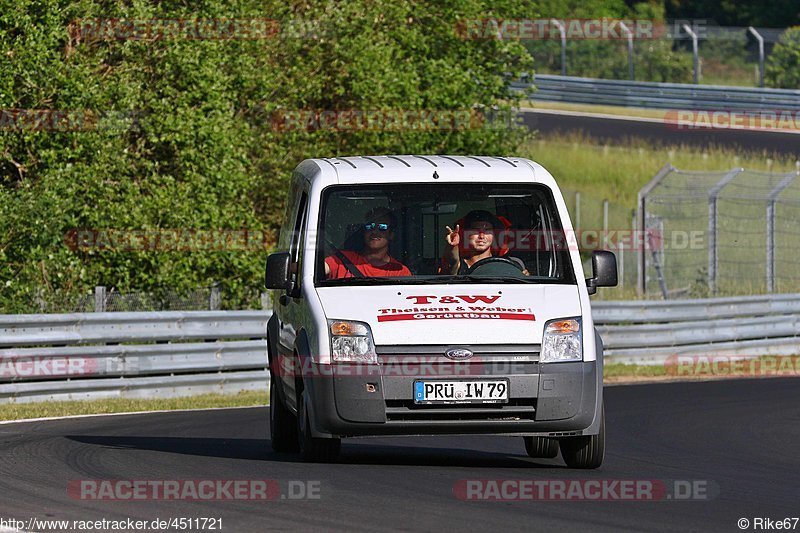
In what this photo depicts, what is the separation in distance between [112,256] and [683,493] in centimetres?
1380

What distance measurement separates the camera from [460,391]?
9930 millimetres

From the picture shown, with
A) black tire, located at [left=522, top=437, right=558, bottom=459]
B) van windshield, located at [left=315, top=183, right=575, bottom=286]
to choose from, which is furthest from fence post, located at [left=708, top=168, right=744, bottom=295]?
van windshield, located at [left=315, top=183, right=575, bottom=286]

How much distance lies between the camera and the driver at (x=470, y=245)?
10766 millimetres

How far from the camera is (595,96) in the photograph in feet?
162

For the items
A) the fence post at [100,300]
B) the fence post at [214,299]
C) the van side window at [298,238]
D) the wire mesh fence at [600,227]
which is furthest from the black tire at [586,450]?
the wire mesh fence at [600,227]

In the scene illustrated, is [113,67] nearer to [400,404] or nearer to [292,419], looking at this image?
[292,419]

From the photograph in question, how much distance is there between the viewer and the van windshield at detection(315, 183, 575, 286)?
10711 millimetres

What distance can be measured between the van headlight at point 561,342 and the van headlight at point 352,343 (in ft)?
3.54

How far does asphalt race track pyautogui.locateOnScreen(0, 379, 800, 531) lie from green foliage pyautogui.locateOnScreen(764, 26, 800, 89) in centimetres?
3723

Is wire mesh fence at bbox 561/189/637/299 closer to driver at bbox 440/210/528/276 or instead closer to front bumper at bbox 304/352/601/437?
driver at bbox 440/210/528/276

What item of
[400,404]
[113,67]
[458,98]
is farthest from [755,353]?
[400,404]

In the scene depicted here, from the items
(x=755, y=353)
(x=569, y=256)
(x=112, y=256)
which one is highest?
(x=569, y=256)

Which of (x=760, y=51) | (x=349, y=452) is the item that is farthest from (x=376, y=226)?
(x=760, y=51)

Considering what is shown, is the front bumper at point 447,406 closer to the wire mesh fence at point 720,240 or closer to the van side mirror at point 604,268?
the van side mirror at point 604,268
